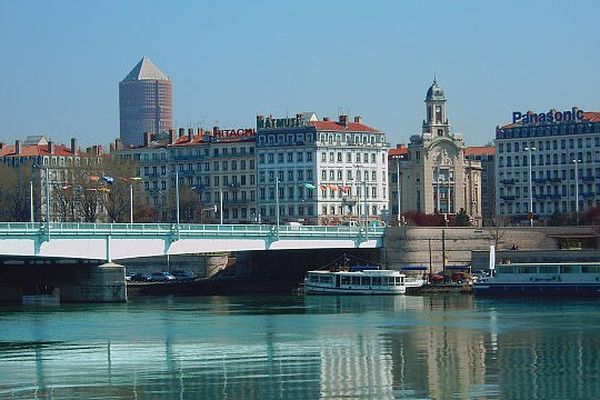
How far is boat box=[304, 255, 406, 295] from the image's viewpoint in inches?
4481

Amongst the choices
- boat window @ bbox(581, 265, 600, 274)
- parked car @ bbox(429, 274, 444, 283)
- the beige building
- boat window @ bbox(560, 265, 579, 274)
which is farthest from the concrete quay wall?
the beige building

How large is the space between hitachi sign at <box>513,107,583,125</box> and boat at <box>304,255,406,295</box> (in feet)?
242

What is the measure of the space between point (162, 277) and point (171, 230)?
26.5 meters

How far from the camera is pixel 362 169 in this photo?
183 meters

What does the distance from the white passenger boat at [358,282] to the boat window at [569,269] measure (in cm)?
1116

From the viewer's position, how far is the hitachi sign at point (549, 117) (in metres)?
188

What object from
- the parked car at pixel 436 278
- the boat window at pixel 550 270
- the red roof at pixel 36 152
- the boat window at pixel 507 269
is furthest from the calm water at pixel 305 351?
the red roof at pixel 36 152

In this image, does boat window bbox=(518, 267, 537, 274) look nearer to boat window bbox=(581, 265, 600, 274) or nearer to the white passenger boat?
Answer: boat window bbox=(581, 265, 600, 274)

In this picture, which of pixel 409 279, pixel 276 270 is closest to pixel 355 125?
pixel 276 270

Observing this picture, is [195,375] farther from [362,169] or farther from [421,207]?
[421,207]

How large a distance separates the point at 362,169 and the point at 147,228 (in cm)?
7724

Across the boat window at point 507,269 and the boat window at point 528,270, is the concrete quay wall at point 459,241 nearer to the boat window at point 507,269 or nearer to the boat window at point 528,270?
the boat window at point 507,269

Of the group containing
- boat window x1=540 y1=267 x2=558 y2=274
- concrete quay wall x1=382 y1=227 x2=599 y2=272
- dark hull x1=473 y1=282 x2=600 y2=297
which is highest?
concrete quay wall x1=382 y1=227 x2=599 y2=272

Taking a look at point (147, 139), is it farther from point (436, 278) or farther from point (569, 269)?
point (569, 269)
